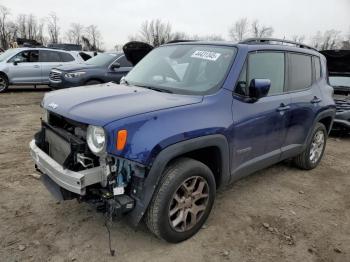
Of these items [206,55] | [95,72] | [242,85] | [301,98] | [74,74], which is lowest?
[74,74]

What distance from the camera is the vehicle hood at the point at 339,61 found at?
8.68 metres

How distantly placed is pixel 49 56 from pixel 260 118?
1152 centimetres

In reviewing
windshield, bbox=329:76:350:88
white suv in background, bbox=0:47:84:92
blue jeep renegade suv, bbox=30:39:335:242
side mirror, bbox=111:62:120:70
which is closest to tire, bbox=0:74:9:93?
white suv in background, bbox=0:47:84:92

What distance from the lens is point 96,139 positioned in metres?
2.71

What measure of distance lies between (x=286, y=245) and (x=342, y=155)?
3.71 meters

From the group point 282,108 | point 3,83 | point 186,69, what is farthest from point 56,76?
point 282,108

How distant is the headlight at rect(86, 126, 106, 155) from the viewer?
8.72 feet

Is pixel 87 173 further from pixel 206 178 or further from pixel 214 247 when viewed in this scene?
pixel 214 247

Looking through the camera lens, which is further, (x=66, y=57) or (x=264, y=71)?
(x=66, y=57)

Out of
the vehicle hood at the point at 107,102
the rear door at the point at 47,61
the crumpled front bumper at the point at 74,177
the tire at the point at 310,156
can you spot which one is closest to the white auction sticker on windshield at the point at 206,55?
the vehicle hood at the point at 107,102

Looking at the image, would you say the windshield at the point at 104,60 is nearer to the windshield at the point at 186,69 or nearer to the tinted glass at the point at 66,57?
the tinted glass at the point at 66,57

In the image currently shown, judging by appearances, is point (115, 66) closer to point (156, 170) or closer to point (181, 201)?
point (181, 201)

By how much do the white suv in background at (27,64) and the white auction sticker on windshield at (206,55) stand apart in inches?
377

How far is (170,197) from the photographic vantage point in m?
2.89
